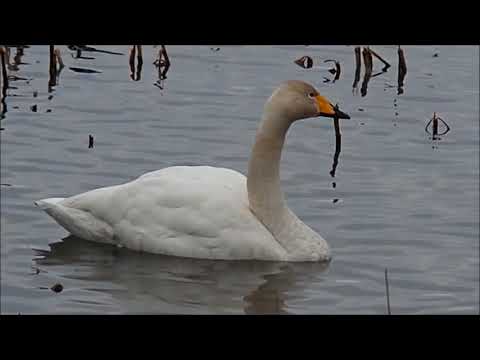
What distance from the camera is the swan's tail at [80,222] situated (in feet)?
33.7

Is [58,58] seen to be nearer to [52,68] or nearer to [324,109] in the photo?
[52,68]

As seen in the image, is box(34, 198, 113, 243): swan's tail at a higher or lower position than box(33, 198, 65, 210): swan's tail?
lower

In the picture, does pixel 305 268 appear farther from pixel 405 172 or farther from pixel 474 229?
pixel 405 172

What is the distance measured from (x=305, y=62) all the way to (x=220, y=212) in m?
6.03

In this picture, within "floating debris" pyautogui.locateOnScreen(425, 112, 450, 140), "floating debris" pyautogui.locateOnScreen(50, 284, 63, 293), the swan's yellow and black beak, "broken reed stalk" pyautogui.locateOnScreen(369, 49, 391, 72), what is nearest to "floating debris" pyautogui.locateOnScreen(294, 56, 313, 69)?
"broken reed stalk" pyautogui.locateOnScreen(369, 49, 391, 72)

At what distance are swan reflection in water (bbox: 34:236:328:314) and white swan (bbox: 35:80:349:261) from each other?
3.6 inches

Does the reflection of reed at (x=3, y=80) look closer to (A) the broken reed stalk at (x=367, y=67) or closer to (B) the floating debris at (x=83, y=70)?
(B) the floating debris at (x=83, y=70)

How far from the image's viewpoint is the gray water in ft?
30.7

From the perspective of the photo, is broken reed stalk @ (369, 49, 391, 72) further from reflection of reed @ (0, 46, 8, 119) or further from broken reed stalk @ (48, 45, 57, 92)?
reflection of reed @ (0, 46, 8, 119)

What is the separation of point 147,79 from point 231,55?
1.50 meters

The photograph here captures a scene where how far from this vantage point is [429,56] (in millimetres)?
16391

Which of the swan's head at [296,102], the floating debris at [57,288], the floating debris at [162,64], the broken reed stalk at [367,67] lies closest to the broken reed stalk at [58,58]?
the floating debris at [162,64]

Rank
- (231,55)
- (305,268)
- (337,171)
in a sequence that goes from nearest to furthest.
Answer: (305,268) → (337,171) → (231,55)
